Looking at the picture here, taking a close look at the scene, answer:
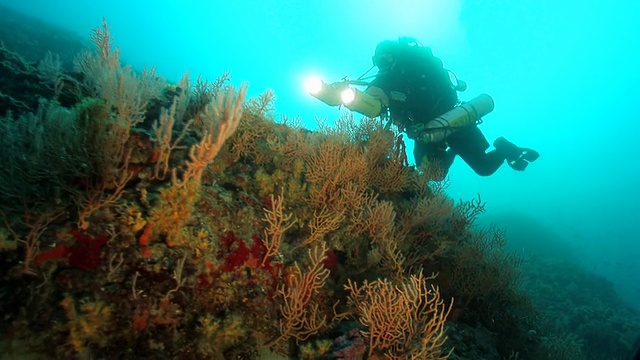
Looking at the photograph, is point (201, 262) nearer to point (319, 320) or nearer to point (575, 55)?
point (319, 320)

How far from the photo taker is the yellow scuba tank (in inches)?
238

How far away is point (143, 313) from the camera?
198cm

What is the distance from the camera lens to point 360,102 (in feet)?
18.4

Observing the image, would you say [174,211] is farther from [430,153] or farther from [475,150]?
[475,150]

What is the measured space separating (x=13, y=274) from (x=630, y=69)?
16761 cm

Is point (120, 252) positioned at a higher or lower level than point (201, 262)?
lower

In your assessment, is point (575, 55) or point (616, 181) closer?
point (616, 181)

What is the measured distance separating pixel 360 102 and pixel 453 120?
6.92 feet

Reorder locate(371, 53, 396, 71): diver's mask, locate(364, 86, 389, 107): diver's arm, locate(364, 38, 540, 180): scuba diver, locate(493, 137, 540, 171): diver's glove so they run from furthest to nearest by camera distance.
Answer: locate(493, 137, 540, 171): diver's glove < locate(371, 53, 396, 71): diver's mask < locate(364, 38, 540, 180): scuba diver < locate(364, 86, 389, 107): diver's arm

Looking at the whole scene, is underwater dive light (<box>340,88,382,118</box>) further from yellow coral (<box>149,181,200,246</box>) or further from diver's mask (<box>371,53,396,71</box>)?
yellow coral (<box>149,181,200,246</box>)

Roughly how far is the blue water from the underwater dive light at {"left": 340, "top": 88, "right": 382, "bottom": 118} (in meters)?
62.2

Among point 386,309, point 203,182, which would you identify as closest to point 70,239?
point 203,182

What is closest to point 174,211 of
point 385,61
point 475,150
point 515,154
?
point 385,61

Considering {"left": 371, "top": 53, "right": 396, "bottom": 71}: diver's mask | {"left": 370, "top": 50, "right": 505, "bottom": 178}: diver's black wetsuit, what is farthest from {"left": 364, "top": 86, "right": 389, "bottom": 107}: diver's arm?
{"left": 371, "top": 53, "right": 396, "bottom": 71}: diver's mask
